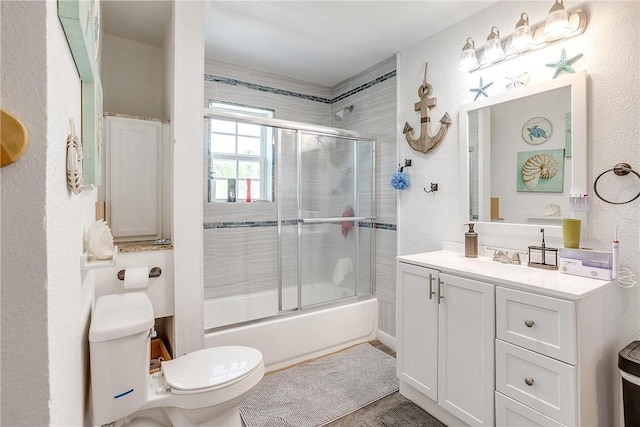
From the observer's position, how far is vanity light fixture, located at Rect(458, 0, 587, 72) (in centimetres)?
160

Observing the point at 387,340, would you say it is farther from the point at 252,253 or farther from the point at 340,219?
the point at 252,253

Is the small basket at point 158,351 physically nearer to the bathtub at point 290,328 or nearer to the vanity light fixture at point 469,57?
the bathtub at point 290,328

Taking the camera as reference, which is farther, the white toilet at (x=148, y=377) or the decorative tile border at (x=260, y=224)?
the decorative tile border at (x=260, y=224)

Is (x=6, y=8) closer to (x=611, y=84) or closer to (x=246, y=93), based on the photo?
(x=611, y=84)

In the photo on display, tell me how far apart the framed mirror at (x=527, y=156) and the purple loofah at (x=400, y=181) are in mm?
496

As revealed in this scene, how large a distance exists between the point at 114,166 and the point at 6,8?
5.94 feet

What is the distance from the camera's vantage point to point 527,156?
1.85 meters

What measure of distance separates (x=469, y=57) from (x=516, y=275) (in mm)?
1370

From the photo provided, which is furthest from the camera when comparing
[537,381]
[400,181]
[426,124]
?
[400,181]

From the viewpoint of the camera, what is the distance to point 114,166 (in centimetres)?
215

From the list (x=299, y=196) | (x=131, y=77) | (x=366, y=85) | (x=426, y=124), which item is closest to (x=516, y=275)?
(x=426, y=124)

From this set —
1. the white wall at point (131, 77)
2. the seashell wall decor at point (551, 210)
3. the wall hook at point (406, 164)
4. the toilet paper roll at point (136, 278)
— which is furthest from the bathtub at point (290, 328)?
the white wall at point (131, 77)

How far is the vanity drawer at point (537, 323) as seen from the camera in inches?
50.0

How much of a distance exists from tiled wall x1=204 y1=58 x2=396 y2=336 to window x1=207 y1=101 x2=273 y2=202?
0.34 feet
